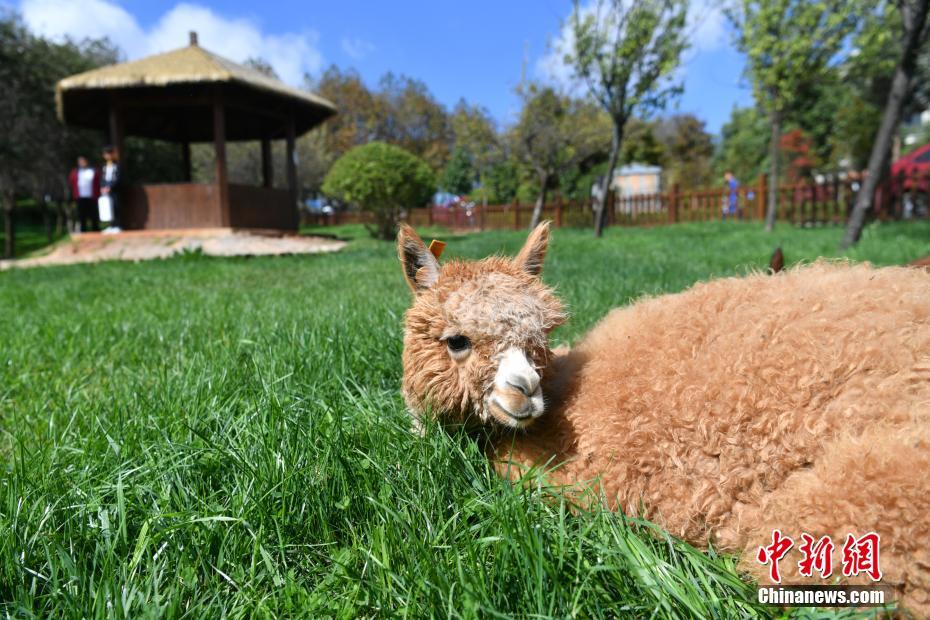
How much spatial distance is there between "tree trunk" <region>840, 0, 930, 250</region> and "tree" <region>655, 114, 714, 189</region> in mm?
42206

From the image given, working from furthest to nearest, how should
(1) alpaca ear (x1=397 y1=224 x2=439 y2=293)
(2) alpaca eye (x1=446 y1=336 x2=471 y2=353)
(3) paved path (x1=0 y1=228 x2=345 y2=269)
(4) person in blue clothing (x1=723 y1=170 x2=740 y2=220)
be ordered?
1. (4) person in blue clothing (x1=723 y1=170 x2=740 y2=220)
2. (3) paved path (x1=0 y1=228 x2=345 y2=269)
3. (1) alpaca ear (x1=397 y1=224 x2=439 y2=293)
4. (2) alpaca eye (x1=446 y1=336 x2=471 y2=353)

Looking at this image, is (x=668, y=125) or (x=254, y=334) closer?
(x=254, y=334)

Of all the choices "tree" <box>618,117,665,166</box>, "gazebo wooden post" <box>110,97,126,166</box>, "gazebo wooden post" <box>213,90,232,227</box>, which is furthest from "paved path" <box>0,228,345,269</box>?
"tree" <box>618,117,665,166</box>

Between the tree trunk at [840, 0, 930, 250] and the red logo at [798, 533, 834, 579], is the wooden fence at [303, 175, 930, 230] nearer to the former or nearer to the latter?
the tree trunk at [840, 0, 930, 250]

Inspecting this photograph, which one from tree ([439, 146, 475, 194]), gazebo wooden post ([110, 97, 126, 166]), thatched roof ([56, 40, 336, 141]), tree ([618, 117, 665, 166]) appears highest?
tree ([618, 117, 665, 166])

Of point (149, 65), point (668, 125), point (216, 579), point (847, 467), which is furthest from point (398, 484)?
point (668, 125)

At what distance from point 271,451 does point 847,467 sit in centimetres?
151

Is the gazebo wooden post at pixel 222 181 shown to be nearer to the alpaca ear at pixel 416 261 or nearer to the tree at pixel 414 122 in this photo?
the alpaca ear at pixel 416 261

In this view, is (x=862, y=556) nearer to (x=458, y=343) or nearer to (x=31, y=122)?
(x=458, y=343)

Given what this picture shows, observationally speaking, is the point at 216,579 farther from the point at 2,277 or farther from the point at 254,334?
the point at 2,277

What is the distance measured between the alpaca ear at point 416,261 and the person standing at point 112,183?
46.3 feet

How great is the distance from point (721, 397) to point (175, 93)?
15682mm

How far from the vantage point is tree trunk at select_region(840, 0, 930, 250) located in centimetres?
776

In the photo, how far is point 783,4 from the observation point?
15.1 meters
